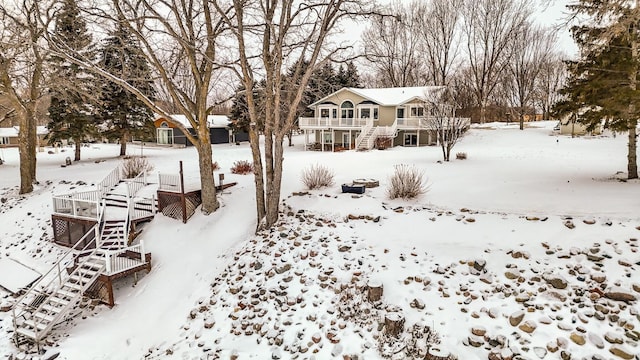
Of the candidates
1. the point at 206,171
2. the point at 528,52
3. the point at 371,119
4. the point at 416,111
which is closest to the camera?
the point at 206,171

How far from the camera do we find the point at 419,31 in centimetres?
4094

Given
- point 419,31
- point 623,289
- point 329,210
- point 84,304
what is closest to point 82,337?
point 84,304

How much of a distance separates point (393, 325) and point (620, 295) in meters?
3.92

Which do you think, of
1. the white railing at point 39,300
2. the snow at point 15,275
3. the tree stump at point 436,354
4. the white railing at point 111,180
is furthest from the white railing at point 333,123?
the tree stump at point 436,354

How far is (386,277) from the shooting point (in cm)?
765

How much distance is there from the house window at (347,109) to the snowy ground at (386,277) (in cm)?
2051

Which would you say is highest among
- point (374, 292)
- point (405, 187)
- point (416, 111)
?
point (416, 111)

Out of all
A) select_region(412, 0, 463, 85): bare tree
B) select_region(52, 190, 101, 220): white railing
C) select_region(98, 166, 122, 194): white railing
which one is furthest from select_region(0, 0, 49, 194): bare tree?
select_region(412, 0, 463, 85): bare tree

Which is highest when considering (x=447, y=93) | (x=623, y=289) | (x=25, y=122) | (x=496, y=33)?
(x=496, y=33)

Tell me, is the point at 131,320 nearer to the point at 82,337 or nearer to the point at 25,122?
the point at 82,337

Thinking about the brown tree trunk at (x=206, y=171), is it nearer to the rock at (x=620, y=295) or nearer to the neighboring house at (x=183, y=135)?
the rock at (x=620, y=295)

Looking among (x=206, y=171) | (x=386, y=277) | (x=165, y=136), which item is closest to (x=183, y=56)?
(x=206, y=171)

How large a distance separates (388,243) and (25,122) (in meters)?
17.9

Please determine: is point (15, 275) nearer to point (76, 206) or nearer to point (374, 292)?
point (76, 206)
